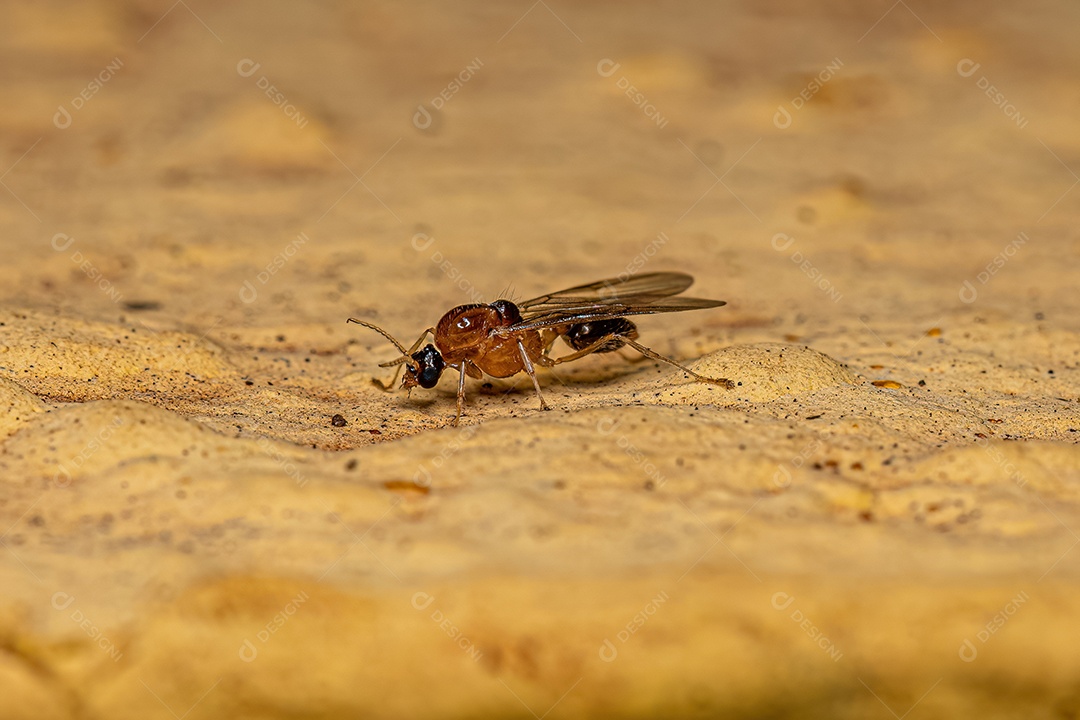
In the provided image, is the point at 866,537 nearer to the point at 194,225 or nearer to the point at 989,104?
the point at 194,225

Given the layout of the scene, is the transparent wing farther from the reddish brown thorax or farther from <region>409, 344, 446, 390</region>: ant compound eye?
<region>409, 344, 446, 390</region>: ant compound eye

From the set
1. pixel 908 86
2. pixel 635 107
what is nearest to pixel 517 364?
pixel 635 107

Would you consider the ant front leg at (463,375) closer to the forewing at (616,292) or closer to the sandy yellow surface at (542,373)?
the sandy yellow surface at (542,373)

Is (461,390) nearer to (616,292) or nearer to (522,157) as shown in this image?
(616,292)

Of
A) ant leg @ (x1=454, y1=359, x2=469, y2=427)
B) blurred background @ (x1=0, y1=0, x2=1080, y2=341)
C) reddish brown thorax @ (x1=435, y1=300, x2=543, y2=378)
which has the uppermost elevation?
blurred background @ (x1=0, y1=0, x2=1080, y2=341)

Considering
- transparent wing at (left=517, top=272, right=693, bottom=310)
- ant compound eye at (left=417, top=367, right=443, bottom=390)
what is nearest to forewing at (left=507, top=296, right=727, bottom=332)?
transparent wing at (left=517, top=272, right=693, bottom=310)

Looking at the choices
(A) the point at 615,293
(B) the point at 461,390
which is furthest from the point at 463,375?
(A) the point at 615,293
